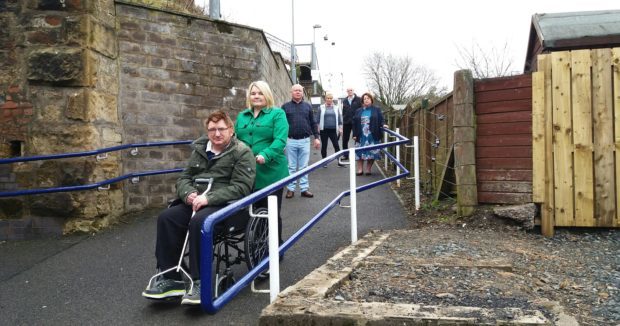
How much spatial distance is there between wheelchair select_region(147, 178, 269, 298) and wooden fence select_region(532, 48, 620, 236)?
321 cm


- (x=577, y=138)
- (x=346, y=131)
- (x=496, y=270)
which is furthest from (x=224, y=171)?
(x=346, y=131)

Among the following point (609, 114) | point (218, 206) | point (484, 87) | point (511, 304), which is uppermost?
point (484, 87)

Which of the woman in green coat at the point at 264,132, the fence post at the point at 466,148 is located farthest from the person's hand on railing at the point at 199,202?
the fence post at the point at 466,148

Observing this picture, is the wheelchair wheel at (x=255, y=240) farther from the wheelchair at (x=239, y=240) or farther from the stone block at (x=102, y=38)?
the stone block at (x=102, y=38)

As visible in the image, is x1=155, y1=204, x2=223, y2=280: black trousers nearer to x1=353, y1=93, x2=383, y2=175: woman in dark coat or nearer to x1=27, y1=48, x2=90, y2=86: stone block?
x1=27, y1=48, x2=90, y2=86: stone block

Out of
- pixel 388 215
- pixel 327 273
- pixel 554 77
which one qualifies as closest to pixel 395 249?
pixel 327 273

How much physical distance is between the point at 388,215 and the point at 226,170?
137 inches

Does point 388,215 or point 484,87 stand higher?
point 484,87

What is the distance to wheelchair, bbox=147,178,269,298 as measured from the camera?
3412 mm

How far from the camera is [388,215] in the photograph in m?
6.70

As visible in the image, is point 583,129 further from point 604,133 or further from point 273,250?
point 273,250

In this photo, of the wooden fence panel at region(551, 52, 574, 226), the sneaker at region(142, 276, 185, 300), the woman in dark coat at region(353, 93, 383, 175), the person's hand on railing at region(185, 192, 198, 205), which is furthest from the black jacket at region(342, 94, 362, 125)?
the sneaker at region(142, 276, 185, 300)

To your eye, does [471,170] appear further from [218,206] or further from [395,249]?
[218,206]

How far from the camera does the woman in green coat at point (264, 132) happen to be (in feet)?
14.6
